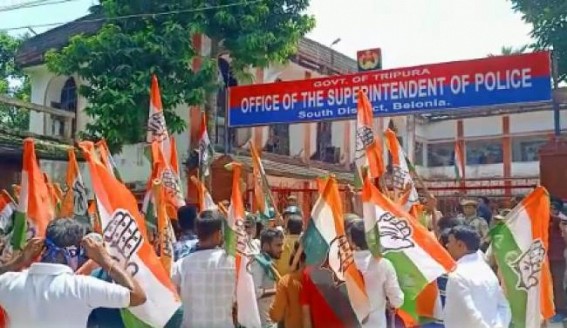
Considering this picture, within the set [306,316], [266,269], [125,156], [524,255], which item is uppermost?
[125,156]

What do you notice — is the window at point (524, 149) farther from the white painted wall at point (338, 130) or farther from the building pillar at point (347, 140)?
the building pillar at point (347, 140)

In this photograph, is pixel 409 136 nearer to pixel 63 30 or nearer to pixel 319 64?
pixel 319 64

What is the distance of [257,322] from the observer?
471 centimetres

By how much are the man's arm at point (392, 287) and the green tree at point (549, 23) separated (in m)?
13.2

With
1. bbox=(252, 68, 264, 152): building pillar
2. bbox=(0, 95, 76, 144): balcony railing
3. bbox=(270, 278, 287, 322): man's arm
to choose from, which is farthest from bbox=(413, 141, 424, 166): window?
bbox=(270, 278, 287, 322): man's arm

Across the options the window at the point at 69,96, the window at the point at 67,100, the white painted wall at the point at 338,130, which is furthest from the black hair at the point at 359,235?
the window at the point at 69,96

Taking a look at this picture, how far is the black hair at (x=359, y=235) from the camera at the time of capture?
453 cm

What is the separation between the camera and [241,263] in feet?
16.1

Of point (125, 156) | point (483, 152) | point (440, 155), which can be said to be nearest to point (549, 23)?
point (125, 156)

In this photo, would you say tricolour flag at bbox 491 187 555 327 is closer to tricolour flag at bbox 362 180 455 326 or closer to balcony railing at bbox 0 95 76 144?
tricolour flag at bbox 362 180 455 326

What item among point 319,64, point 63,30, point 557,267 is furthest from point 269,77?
point 557,267

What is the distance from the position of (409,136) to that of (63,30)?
12661mm

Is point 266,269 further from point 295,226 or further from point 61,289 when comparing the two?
point 61,289

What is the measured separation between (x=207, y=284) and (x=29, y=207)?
66.3 inches
